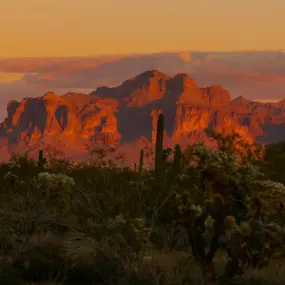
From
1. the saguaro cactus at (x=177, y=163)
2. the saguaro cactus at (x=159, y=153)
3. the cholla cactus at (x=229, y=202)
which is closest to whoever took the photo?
the cholla cactus at (x=229, y=202)

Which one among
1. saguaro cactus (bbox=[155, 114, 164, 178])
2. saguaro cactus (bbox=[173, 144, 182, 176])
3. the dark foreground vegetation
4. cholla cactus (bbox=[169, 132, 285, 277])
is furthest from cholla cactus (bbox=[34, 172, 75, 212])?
cholla cactus (bbox=[169, 132, 285, 277])

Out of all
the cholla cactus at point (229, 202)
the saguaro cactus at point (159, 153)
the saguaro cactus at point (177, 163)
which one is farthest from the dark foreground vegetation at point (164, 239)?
the saguaro cactus at point (159, 153)

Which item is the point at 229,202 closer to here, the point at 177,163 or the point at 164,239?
the point at 164,239

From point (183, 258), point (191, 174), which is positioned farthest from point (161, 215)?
point (183, 258)

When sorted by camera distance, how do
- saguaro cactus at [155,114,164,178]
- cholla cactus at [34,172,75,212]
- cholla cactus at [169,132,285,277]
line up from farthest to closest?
saguaro cactus at [155,114,164,178], cholla cactus at [34,172,75,212], cholla cactus at [169,132,285,277]

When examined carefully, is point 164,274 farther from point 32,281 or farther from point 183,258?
point 32,281

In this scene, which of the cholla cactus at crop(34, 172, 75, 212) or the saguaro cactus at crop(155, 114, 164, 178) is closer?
the cholla cactus at crop(34, 172, 75, 212)

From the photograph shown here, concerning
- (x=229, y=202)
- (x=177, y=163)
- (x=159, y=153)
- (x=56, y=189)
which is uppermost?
(x=229, y=202)

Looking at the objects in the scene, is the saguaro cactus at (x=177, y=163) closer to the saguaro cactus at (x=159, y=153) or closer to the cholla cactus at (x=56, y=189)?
the saguaro cactus at (x=159, y=153)

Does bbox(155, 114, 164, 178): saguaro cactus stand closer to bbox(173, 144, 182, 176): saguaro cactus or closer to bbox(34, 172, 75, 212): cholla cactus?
bbox(173, 144, 182, 176): saguaro cactus

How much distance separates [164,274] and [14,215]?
161 inches

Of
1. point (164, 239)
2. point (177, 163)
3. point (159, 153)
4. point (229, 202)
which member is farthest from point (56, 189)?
point (159, 153)

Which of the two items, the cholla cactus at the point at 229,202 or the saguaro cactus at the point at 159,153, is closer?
the cholla cactus at the point at 229,202

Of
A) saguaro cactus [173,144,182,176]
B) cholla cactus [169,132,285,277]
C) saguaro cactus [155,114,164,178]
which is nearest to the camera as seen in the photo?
cholla cactus [169,132,285,277]
